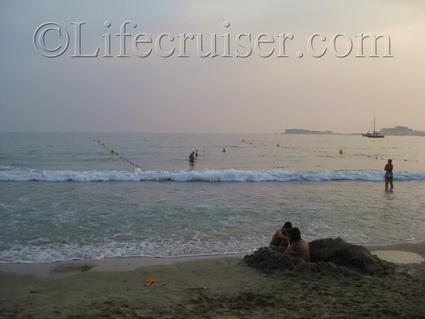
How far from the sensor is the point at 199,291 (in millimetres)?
6801

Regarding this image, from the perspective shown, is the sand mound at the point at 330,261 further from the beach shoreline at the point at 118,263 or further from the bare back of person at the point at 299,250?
the beach shoreline at the point at 118,263

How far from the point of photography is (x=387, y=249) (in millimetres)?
10039

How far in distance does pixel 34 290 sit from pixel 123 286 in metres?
1.39

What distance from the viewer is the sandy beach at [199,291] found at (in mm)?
5797

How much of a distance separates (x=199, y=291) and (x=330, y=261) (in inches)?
115

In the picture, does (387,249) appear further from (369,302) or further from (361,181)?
(361,181)

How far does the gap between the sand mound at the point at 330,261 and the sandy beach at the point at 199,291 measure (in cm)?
15

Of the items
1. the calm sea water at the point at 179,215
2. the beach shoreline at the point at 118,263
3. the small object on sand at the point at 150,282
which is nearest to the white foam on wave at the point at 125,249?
the calm sea water at the point at 179,215

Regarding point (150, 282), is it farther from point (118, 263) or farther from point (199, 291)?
point (118, 263)

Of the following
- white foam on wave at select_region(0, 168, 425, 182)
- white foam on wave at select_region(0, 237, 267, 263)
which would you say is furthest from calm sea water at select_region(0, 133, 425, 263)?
white foam on wave at select_region(0, 168, 425, 182)

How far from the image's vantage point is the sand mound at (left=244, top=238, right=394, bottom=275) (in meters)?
7.80

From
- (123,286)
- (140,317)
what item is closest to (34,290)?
(123,286)

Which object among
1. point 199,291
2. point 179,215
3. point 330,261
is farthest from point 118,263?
point 179,215

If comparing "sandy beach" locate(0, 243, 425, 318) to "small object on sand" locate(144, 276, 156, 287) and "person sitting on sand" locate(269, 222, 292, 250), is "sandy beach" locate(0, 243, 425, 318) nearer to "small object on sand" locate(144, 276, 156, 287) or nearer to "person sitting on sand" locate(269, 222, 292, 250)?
"small object on sand" locate(144, 276, 156, 287)
